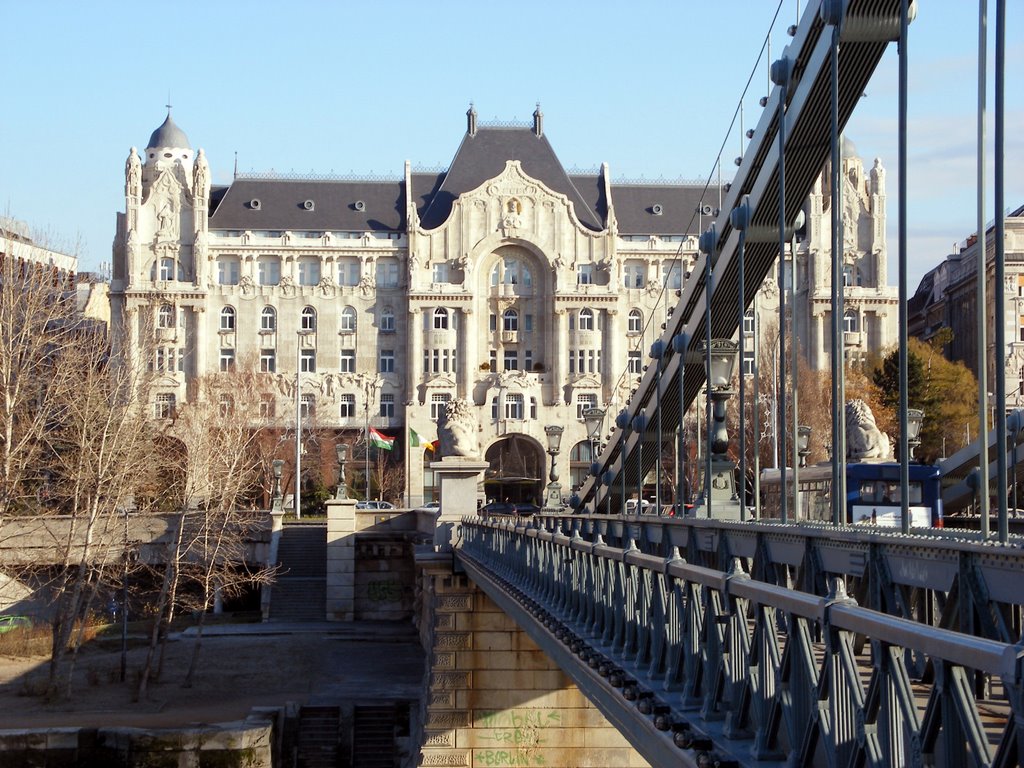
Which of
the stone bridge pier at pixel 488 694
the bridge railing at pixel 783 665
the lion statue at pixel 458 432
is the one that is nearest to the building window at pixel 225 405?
the lion statue at pixel 458 432

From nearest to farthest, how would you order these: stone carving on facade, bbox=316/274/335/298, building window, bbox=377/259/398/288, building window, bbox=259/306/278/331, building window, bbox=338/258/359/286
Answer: building window, bbox=259/306/278/331 → stone carving on facade, bbox=316/274/335/298 → building window, bbox=377/259/398/288 → building window, bbox=338/258/359/286

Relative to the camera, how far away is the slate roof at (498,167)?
11081 centimetres

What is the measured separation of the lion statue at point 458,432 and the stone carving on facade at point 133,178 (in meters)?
75.1

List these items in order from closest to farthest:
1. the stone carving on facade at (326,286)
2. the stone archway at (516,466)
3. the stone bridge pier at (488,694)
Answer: the stone bridge pier at (488,694) < the stone archway at (516,466) < the stone carving on facade at (326,286)

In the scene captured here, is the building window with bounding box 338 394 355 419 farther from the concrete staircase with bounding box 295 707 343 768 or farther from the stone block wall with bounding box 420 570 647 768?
the stone block wall with bounding box 420 570 647 768

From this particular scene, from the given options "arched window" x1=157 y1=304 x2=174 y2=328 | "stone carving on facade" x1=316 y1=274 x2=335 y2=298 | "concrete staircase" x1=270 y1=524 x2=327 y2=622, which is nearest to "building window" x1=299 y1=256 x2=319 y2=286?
"stone carving on facade" x1=316 y1=274 x2=335 y2=298

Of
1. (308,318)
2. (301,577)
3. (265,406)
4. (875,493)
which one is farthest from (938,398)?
(308,318)

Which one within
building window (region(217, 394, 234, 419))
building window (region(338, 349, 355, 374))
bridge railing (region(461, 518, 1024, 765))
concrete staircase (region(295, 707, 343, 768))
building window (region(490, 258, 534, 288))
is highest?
building window (region(490, 258, 534, 288))

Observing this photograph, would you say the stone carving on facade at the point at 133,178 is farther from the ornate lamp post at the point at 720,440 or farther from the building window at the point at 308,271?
the ornate lamp post at the point at 720,440

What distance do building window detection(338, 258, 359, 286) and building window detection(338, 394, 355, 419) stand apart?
771 centimetres

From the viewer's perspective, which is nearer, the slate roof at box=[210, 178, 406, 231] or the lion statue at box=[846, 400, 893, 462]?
the lion statue at box=[846, 400, 893, 462]

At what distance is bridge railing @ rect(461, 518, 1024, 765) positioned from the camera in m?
6.47

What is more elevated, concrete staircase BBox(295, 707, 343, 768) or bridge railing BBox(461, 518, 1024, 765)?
bridge railing BBox(461, 518, 1024, 765)

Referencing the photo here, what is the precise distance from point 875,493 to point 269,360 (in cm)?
7639
